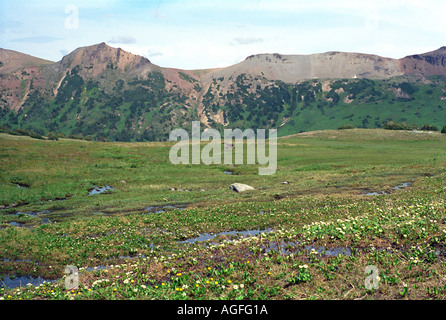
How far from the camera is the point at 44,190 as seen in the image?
53250 millimetres

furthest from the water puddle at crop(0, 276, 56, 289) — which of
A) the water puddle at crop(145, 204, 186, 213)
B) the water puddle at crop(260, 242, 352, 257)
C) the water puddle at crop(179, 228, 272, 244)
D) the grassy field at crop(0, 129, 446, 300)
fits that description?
the water puddle at crop(145, 204, 186, 213)

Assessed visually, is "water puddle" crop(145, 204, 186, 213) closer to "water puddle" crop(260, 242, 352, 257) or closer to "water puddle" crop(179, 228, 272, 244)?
"water puddle" crop(179, 228, 272, 244)

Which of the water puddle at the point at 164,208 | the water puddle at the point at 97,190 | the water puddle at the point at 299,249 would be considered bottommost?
the water puddle at the point at 97,190

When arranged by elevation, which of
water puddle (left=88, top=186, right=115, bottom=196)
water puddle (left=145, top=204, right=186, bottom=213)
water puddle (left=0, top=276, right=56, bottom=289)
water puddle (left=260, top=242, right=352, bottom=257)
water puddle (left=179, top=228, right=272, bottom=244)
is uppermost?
water puddle (left=260, top=242, right=352, bottom=257)

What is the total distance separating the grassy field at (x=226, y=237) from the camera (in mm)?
13305

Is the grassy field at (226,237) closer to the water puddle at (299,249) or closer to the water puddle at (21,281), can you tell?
the water puddle at (299,249)

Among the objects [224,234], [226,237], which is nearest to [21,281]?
[226,237]

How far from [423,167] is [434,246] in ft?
162

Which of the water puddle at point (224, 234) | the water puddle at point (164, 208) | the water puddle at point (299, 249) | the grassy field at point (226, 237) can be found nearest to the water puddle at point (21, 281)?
the grassy field at point (226, 237)

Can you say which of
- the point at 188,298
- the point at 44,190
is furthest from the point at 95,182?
the point at 188,298

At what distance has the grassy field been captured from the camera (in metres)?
13.3

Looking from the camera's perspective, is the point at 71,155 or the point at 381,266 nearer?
the point at 381,266

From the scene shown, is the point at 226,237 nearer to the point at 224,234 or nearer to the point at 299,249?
the point at 224,234
